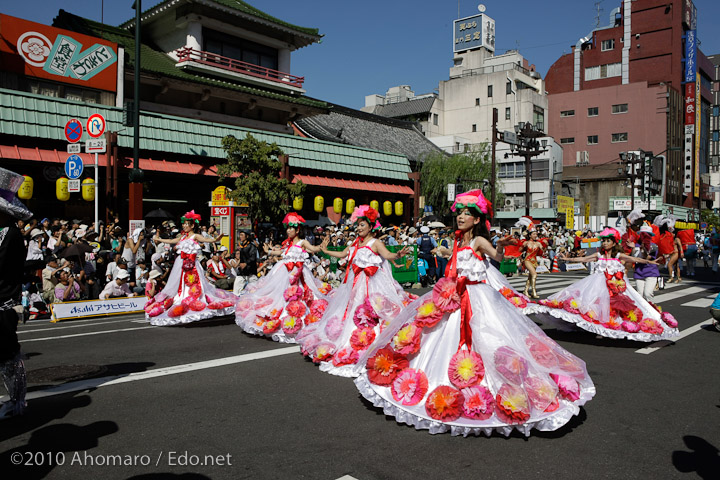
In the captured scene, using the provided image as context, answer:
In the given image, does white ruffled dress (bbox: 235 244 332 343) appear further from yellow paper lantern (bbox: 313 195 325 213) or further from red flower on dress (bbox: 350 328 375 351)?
yellow paper lantern (bbox: 313 195 325 213)

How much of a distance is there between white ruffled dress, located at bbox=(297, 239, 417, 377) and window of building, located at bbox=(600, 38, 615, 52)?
72.5 meters

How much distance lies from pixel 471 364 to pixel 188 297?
22.0 feet

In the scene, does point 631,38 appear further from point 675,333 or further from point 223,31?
point 675,333

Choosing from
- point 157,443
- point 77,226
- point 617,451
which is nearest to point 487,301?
point 617,451

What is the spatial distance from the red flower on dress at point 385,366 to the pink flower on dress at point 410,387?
0.10 metres

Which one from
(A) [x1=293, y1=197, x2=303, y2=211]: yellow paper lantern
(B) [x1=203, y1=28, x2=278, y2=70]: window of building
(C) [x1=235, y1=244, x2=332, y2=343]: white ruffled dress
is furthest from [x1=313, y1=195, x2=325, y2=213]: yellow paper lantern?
(C) [x1=235, y1=244, x2=332, y2=343]: white ruffled dress

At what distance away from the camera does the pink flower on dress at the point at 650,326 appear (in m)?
8.29

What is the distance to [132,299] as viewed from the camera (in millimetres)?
12562

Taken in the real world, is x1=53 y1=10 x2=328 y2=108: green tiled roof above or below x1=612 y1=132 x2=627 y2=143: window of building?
below

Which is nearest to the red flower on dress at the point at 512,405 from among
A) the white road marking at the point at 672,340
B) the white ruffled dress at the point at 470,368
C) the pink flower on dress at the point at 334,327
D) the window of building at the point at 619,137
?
the white ruffled dress at the point at 470,368

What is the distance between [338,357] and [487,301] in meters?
2.36

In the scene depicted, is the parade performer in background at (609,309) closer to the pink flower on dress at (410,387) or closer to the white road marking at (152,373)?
the white road marking at (152,373)

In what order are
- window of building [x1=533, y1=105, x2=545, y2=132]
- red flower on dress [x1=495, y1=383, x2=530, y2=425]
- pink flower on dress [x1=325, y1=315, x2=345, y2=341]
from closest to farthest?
red flower on dress [x1=495, y1=383, x2=530, y2=425], pink flower on dress [x1=325, y1=315, x2=345, y2=341], window of building [x1=533, y1=105, x2=545, y2=132]

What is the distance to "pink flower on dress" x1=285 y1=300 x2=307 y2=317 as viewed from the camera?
8.77m
